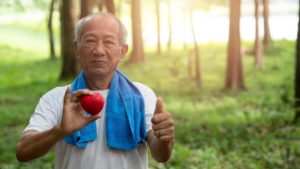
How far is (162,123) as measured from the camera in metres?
2.65

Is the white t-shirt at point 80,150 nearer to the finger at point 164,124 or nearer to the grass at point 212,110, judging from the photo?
the finger at point 164,124

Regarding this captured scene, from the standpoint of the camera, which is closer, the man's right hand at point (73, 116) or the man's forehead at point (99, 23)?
the man's right hand at point (73, 116)

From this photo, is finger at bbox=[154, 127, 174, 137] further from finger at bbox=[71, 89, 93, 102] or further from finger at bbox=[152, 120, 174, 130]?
finger at bbox=[71, 89, 93, 102]

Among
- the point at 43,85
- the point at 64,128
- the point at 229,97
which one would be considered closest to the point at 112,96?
the point at 64,128

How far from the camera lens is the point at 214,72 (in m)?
23.3

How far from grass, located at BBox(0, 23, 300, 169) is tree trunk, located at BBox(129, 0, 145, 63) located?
507mm

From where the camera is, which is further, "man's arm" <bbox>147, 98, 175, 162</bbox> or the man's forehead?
the man's forehead

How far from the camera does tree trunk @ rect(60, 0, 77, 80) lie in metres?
19.8

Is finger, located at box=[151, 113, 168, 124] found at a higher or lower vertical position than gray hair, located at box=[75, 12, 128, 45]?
lower

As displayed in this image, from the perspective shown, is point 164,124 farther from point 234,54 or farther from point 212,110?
point 234,54

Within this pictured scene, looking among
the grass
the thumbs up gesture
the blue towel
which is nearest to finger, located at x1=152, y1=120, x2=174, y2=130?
the thumbs up gesture

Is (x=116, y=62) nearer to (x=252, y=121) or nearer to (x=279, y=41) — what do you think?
(x=252, y=121)

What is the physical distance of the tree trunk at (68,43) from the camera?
19797 mm

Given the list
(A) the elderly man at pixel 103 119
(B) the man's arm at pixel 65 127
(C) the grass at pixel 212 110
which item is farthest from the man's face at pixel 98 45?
(C) the grass at pixel 212 110
